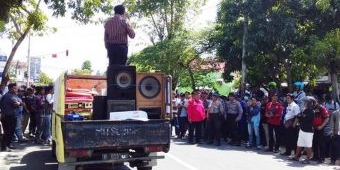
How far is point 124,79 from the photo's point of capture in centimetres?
918

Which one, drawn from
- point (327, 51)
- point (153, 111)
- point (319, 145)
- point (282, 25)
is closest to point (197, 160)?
point (153, 111)

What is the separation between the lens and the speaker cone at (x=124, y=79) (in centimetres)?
912

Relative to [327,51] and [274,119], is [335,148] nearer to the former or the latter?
[274,119]

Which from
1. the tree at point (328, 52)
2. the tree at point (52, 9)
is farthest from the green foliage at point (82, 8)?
the tree at point (328, 52)

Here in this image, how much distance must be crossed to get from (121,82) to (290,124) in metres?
6.13

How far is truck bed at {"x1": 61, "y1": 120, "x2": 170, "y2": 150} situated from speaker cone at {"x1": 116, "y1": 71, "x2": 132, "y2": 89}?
0.91m

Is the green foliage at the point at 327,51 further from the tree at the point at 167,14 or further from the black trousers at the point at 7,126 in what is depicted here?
the tree at the point at 167,14

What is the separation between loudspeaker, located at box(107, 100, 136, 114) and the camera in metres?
9.03

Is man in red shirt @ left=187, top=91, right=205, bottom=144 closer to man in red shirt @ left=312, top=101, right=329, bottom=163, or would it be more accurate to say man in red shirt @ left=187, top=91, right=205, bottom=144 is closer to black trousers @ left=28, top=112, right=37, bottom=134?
man in red shirt @ left=312, top=101, right=329, bottom=163

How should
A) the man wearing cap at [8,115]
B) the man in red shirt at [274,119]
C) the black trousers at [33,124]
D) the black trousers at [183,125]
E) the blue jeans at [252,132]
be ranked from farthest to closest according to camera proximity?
the black trousers at [183,125] < the black trousers at [33,124] < the blue jeans at [252,132] < the man in red shirt at [274,119] < the man wearing cap at [8,115]

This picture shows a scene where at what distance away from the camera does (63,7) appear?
1383cm

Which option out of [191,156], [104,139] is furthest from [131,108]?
[191,156]

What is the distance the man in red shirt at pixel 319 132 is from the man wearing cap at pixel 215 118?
3.66 meters

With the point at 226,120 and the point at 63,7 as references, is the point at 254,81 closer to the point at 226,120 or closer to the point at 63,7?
the point at 226,120
